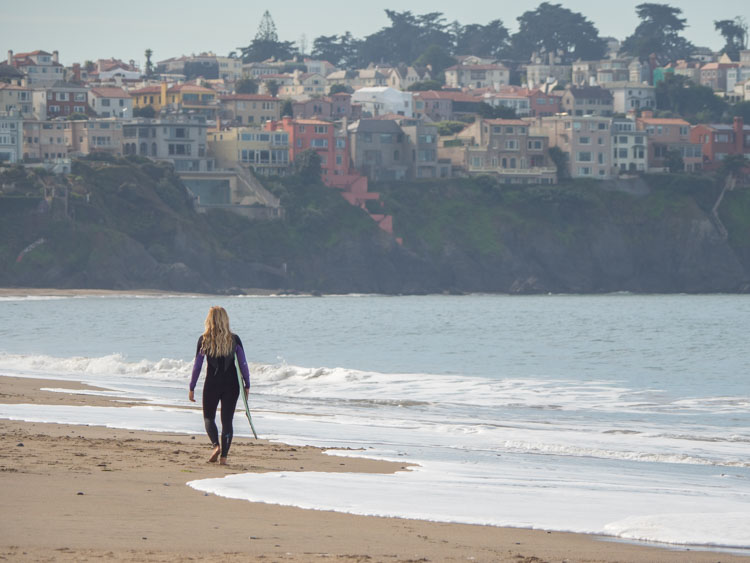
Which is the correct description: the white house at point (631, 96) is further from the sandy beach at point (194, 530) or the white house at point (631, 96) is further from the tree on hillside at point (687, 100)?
the sandy beach at point (194, 530)

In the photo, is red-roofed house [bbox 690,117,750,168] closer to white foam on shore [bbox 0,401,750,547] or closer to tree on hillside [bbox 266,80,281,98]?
tree on hillside [bbox 266,80,281,98]

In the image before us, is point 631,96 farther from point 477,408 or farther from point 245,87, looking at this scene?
point 477,408

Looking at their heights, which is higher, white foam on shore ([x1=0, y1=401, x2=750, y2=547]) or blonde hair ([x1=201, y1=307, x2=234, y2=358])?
blonde hair ([x1=201, y1=307, x2=234, y2=358])

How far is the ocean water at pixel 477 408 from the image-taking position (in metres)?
11.9

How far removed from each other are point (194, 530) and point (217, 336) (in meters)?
3.49

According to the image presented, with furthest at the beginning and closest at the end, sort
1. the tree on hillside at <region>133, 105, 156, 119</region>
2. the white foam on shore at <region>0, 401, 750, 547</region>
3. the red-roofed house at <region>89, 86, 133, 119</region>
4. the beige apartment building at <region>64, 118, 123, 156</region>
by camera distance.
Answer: the tree on hillside at <region>133, 105, 156, 119</region> < the red-roofed house at <region>89, 86, 133, 119</region> < the beige apartment building at <region>64, 118, 123, 156</region> < the white foam on shore at <region>0, 401, 750, 547</region>

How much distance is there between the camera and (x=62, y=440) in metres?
15.2

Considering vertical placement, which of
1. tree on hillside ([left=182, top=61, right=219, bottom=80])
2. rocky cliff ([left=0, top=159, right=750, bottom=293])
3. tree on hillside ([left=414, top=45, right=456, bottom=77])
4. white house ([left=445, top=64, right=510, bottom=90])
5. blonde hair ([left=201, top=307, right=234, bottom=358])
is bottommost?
rocky cliff ([left=0, top=159, right=750, bottom=293])

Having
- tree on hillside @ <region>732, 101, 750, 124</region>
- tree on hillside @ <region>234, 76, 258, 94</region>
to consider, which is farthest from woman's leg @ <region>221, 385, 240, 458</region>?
tree on hillside @ <region>732, 101, 750, 124</region>

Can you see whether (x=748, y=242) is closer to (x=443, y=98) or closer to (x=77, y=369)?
(x=443, y=98)

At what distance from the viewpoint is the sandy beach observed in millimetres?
9211

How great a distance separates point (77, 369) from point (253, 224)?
76.9 meters

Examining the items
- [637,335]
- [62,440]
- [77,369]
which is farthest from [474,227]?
[62,440]

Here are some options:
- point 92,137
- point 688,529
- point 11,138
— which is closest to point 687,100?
point 92,137
